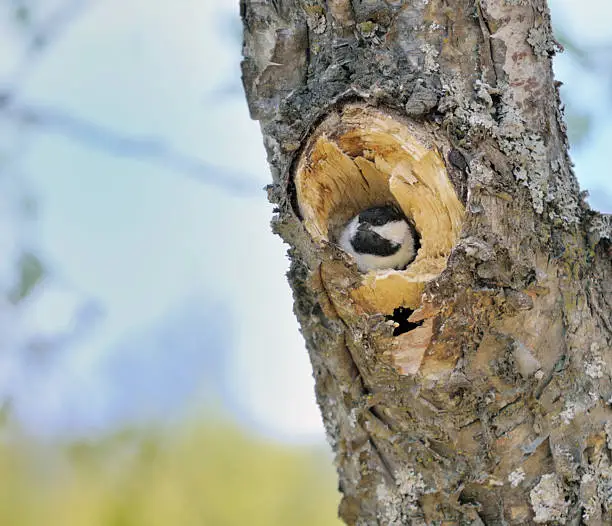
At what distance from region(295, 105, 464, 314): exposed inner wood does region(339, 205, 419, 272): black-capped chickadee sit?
6cm

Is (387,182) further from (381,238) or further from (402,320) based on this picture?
(402,320)

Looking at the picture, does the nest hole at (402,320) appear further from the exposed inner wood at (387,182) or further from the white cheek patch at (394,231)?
the white cheek patch at (394,231)

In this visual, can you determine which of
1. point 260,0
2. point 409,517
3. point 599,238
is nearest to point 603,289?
point 599,238

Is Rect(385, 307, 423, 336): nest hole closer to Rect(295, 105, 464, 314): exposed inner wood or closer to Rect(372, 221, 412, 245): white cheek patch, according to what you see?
Rect(295, 105, 464, 314): exposed inner wood

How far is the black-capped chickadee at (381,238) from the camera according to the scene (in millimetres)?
1141

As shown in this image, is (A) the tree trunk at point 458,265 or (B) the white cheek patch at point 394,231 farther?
(B) the white cheek patch at point 394,231

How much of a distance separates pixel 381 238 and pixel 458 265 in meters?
0.23

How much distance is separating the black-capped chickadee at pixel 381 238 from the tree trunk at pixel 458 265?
0.15 ft

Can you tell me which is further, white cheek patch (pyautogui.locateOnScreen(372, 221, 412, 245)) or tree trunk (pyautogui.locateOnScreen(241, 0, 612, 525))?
white cheek patch (pyautogui.locateOnScreen(372, 221, 412, 245))

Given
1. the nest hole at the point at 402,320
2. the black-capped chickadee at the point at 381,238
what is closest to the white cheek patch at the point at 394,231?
the black-capped chickadee at the point at 381,238

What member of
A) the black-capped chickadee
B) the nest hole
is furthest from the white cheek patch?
the nest hole

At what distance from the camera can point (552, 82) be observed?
1.11 metres

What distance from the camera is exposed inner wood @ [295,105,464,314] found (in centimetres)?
101

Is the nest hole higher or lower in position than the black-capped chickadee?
lower
